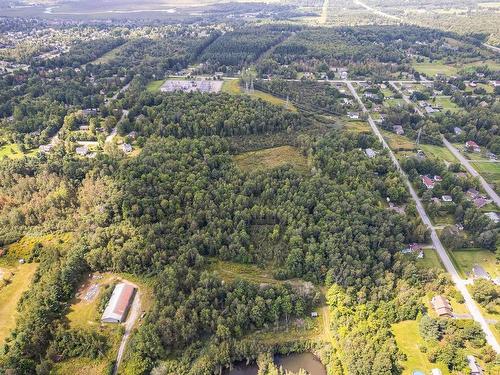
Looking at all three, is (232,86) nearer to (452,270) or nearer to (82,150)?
(82,150)

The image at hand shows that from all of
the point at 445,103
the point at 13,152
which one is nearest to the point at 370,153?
the point at 445,103

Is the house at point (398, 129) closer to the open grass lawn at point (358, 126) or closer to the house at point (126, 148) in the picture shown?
the open grass lawn at point (358, 126)

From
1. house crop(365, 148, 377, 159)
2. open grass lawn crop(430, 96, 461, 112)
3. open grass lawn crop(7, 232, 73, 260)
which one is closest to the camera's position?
open grass lawn crop(7, 232, 73, 260)

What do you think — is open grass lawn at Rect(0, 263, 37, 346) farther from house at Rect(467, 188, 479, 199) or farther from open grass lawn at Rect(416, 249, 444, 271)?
house at Rect(467, 188, 479, 199)

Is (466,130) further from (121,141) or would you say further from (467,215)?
(121,141)

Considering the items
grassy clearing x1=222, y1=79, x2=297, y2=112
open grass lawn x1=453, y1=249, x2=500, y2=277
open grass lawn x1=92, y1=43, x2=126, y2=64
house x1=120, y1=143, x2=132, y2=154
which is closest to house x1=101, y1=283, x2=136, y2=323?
house x1=120, y1=143, x2=132, y2=154

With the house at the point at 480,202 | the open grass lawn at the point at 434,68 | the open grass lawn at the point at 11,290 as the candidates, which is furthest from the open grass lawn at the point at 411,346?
the open grass lawn at the point at 434,68

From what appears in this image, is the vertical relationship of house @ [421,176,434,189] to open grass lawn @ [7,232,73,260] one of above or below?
below
